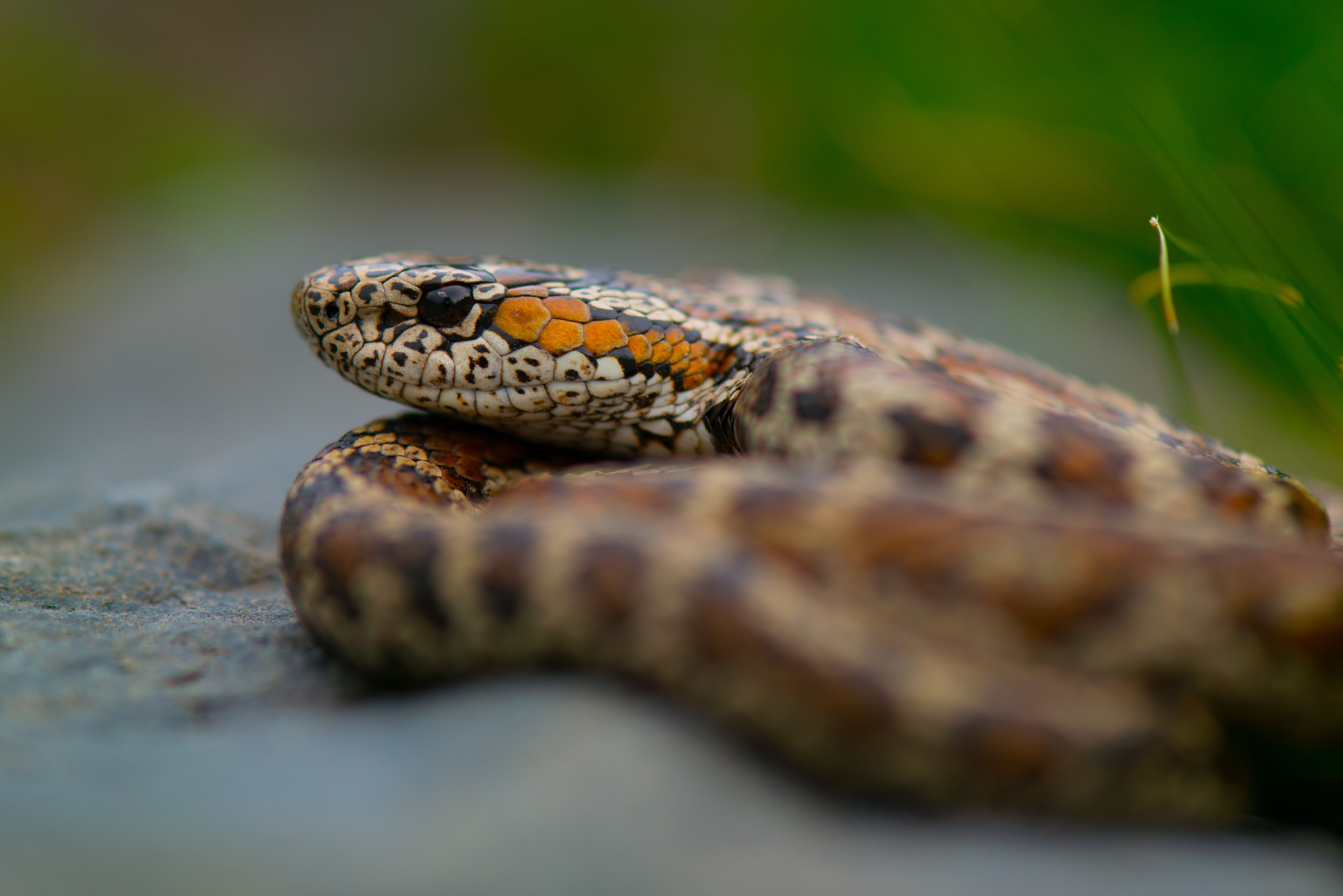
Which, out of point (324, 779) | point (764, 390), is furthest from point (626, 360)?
point (324, 779)

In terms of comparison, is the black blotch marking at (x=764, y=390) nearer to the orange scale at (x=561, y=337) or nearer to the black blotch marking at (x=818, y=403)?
the black blotch marking at (x=818, y=403)

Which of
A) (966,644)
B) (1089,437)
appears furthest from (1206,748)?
(1089,437)

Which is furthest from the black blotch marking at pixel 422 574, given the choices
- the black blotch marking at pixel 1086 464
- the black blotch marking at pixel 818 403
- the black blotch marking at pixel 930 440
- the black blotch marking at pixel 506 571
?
the black blotch marking at pixel 1086 464

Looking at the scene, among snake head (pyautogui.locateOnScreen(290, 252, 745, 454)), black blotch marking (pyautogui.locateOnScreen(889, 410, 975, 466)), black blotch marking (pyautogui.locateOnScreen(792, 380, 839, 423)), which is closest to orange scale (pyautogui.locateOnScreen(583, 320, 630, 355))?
snake head (pyautogui.locateOnScreen(290, 252, 745, 454))

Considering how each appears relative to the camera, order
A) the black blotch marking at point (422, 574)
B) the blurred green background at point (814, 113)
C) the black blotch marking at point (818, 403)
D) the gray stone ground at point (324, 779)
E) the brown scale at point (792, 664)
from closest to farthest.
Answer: the gray stone ground at point (324, 779), the brown scale at point (792, 664), the black blotch marking at point (422, 574), the black blotch marking at point (818, 403), the blurred green background at point (814, 113)

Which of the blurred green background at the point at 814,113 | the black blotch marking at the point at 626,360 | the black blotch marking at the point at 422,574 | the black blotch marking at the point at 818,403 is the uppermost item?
the blurred green background at the point at 814,113

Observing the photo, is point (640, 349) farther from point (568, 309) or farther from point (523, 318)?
point (523, 318)

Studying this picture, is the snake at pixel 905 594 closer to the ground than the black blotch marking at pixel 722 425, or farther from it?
closer to the ground
